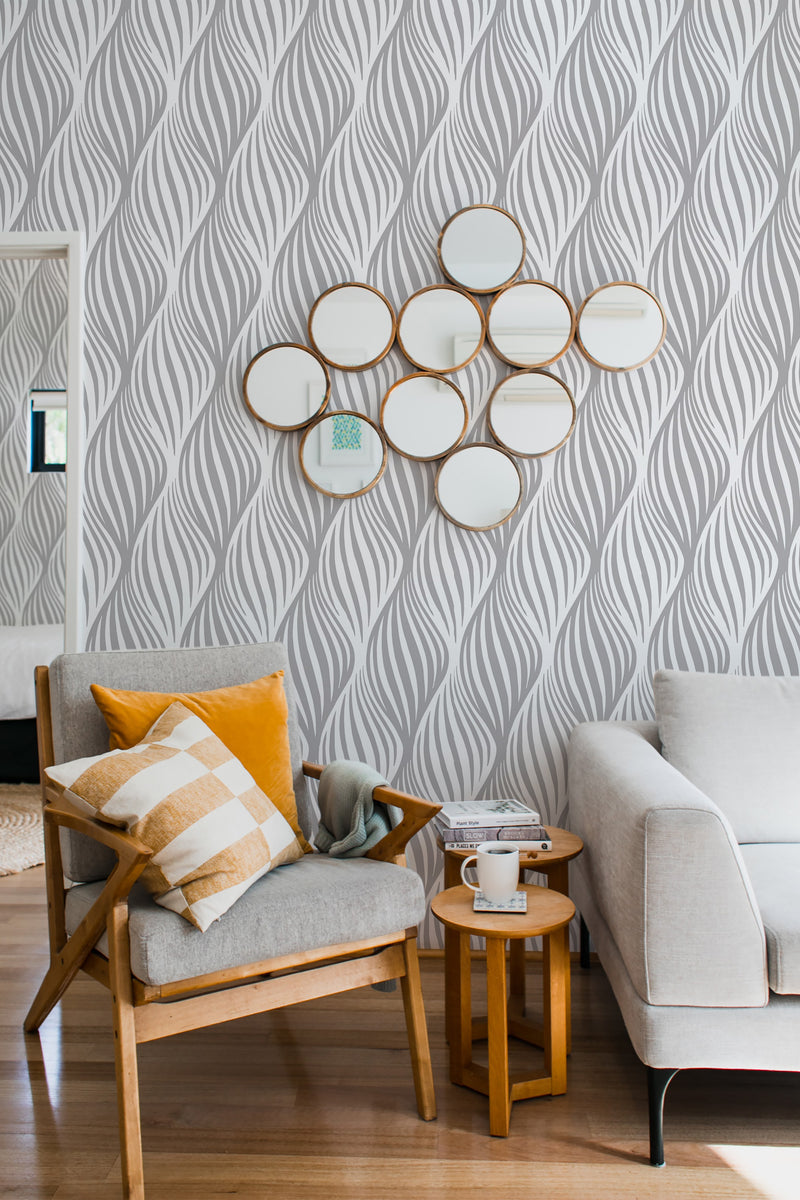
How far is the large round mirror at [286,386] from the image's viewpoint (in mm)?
2594

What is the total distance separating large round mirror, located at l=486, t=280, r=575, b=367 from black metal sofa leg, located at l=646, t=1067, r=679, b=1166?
69.2 inches

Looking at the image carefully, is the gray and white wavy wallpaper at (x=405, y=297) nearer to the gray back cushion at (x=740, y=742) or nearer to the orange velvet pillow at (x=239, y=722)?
the gray back cushion at (x=740, y=742)

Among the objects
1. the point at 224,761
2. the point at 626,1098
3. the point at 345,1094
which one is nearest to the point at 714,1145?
the point at 626,1098

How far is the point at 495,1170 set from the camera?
1661 millimetres

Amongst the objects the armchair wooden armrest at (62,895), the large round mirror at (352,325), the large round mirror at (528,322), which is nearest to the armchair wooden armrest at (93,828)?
the armchair wooden armrest at (62,895)

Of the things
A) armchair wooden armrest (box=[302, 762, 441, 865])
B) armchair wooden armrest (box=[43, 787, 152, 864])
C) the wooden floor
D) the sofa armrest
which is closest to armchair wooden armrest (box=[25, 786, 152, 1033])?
armchair wooden armrest (box=[43, 787, 152, 864])

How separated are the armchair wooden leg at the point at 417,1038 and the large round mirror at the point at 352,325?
5.09 feet

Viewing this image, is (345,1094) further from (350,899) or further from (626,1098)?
(626,1098)

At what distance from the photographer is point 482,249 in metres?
2.59

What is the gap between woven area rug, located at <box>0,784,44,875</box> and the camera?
3.32 m

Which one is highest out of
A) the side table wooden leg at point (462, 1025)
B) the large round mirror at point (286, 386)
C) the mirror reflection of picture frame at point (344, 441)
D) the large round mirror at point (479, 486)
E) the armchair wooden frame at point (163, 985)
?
the large round mirror at point (286, 386)

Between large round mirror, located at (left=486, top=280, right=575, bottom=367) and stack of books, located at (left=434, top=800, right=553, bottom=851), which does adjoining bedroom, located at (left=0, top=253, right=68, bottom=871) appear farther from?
stack of books, located at (left=434, top=800, right=553, bottom=851)

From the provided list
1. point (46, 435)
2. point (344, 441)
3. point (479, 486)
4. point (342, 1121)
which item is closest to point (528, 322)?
point (479, 486)

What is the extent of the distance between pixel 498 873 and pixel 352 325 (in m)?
1.54
